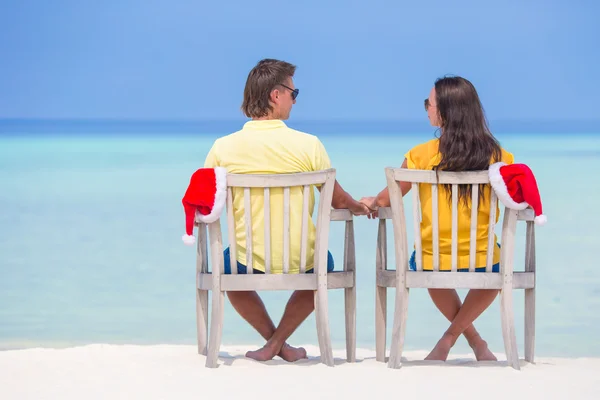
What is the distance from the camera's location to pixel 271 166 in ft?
12.4

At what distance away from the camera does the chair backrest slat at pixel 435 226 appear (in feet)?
11.9

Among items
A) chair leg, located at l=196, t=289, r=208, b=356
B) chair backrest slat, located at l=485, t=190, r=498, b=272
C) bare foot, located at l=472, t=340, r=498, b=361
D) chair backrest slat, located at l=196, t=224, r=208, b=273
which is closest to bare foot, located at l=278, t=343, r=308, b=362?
chair leg, located at l=196, t=289, r=208, b=356

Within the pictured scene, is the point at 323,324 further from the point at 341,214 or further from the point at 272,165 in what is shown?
the point at 272,165

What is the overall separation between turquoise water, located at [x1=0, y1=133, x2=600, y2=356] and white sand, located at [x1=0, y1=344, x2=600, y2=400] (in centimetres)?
94

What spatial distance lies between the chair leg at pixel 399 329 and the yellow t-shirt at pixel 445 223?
5.6 inches

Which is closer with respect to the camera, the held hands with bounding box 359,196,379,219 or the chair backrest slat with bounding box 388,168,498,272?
the chair backrest slat with bounding box 388,168,498,272

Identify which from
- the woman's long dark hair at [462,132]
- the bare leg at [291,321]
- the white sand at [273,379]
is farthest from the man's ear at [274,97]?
the white sand at [273,379]

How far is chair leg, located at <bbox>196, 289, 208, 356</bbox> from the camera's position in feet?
12.9

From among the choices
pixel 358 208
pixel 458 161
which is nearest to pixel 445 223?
pixel 458 161

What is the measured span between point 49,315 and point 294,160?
2.04m

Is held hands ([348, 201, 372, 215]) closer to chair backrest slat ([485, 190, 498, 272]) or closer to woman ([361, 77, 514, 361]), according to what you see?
woman ([361, 77, 514, 361])

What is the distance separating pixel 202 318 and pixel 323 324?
18.9 inches

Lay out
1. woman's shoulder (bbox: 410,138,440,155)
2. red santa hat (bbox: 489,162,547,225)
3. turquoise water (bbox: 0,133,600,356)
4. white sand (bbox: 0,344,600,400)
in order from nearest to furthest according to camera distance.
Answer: white sand (bbox: 0,344,600,400) → red santa hat (bbox: 489,162,547,225) → woman's shoulder (bbox: 410,138,440,155) → turquoise water (bbox: 0,133,600,356)

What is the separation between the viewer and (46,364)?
3732 millimetres
